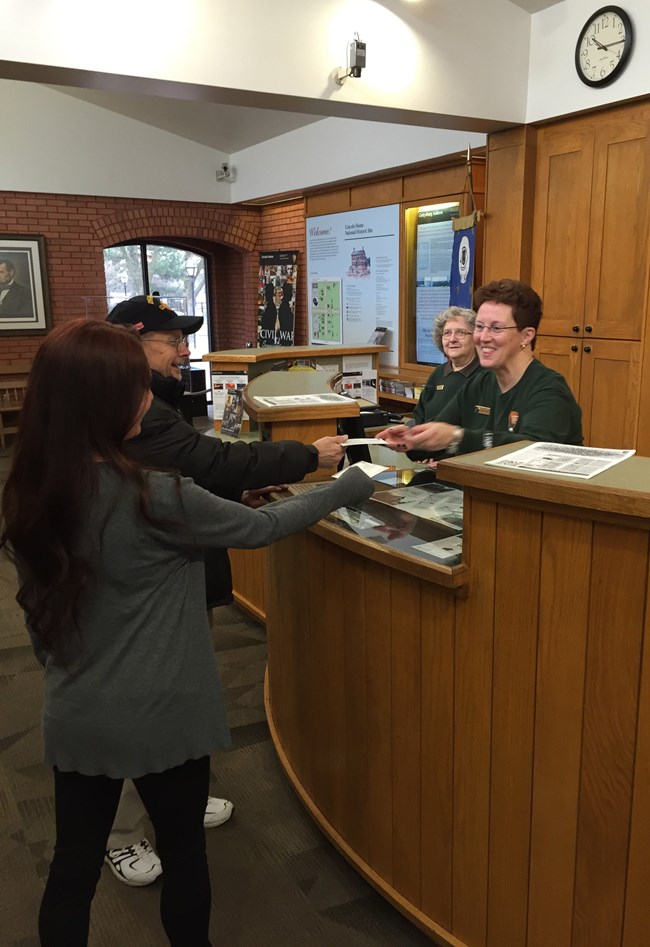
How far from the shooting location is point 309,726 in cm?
237

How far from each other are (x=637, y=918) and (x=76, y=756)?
1.11 meters

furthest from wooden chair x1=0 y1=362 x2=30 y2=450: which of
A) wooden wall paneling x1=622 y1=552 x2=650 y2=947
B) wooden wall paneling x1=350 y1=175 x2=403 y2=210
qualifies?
wooden wall paneling x1=622 y1=552 x2=650 y2=947

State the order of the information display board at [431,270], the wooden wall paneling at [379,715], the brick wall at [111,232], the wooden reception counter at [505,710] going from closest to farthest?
the wooden reception counter at [505,710] < the wooden wall paneling at [379,715] < the information display board at [431,270] < the brick wall at [111,232]

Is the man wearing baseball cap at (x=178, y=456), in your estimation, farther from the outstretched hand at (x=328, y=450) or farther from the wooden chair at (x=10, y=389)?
the wooden chair at (x=10, y=389)

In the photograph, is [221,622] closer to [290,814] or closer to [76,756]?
[290,814]

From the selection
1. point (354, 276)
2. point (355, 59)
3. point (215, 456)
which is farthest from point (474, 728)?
point (354, 276)

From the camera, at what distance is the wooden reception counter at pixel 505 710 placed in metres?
1.45

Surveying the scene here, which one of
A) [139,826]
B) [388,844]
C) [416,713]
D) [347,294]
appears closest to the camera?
[416,713]

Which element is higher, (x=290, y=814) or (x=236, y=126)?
(x=236, y=126)

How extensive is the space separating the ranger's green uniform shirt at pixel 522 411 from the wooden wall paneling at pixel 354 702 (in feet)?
1.74

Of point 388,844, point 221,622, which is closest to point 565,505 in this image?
point 388,844

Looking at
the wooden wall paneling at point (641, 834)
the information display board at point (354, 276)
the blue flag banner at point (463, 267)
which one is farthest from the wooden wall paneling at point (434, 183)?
the wooden wall paneling at point (641, 834)

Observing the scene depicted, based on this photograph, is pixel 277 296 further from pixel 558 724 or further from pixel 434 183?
pixel 558 724

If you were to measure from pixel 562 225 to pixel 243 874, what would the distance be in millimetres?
4369
